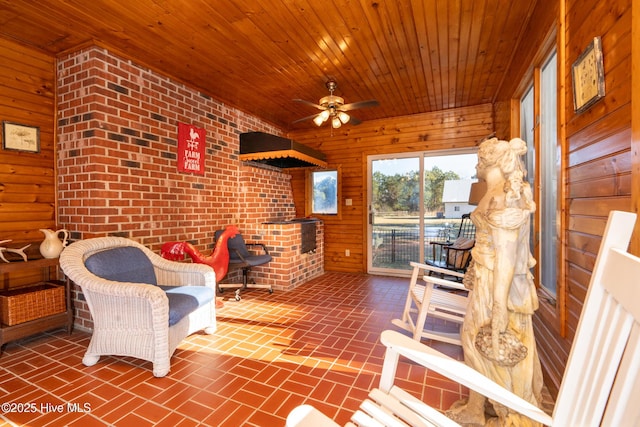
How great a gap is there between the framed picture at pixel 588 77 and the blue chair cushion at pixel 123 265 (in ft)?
10.2

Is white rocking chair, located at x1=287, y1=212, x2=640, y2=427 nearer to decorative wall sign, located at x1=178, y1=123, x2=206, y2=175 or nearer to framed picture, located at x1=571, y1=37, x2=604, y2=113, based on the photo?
framed picture, located at x1=571, y1=37, x2=604, y2=113

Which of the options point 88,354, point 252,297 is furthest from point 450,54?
point 88,354

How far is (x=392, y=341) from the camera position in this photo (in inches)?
40.3

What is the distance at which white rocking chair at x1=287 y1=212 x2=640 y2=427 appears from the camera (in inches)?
23.5

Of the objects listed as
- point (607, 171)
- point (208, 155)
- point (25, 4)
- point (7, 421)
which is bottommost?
point (7, 421)

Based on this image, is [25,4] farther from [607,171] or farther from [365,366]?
[607,171]

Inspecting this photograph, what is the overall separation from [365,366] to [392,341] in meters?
1.25

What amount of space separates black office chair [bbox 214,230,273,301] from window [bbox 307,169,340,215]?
1.58m

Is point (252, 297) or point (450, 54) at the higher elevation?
point (450, 54)

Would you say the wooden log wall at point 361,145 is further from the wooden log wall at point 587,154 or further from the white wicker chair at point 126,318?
the white wicker chair at point 126,318

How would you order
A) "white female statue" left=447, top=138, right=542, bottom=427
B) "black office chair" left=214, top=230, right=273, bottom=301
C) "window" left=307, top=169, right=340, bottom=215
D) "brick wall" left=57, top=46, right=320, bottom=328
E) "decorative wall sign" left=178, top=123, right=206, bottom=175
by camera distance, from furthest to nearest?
"window" left=307, top=169, right=340, bottom=215 → "black office chair" left=214, top=230, right=273, bottom=301 → "decorative wall sign" left=178, top=123, right=206, bottom=175 → "brick wall" left=57, top=46, right=320, bottom=328 → "white female statue" left=447, top=138, right=542, bottom=427

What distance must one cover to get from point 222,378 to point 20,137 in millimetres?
2762

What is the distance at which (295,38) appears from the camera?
104 inches

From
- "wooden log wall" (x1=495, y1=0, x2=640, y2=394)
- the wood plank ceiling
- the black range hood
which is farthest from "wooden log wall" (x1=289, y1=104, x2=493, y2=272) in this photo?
"wooden log wall" (x1=495, y1=0, x2=640, y2=394)
